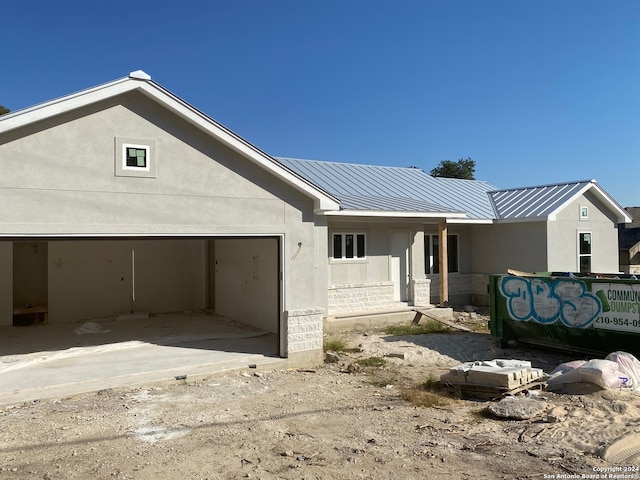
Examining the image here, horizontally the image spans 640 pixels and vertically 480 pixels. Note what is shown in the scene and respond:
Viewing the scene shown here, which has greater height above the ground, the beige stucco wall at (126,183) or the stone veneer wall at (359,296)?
the beige stucco wall at (126,183)

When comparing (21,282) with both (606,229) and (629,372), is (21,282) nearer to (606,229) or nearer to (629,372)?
(629,372)

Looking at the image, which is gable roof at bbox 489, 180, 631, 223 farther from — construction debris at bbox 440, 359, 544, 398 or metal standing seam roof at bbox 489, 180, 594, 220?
construction debris at bbox 440, 359, 544, 398

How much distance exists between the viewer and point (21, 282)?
47.4 feet

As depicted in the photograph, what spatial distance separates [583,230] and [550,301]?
899 cm

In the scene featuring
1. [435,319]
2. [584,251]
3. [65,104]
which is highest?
[65,104]

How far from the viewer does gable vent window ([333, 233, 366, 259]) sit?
14.9 m

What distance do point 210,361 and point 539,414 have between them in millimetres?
5815

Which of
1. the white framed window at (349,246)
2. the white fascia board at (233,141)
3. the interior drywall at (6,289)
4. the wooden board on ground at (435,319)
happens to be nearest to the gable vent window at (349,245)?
the white framed window at (349,246)

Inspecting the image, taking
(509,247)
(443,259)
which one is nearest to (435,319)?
(443,259)

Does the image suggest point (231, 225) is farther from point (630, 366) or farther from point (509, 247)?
point (509, 247)

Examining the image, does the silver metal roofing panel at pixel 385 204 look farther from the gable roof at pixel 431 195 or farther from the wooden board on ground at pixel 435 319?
the wooden board on ground at pixel 435 319

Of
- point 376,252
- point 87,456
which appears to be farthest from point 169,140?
point 376,252

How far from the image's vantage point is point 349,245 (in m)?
15.1

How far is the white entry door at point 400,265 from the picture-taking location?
16.0m
